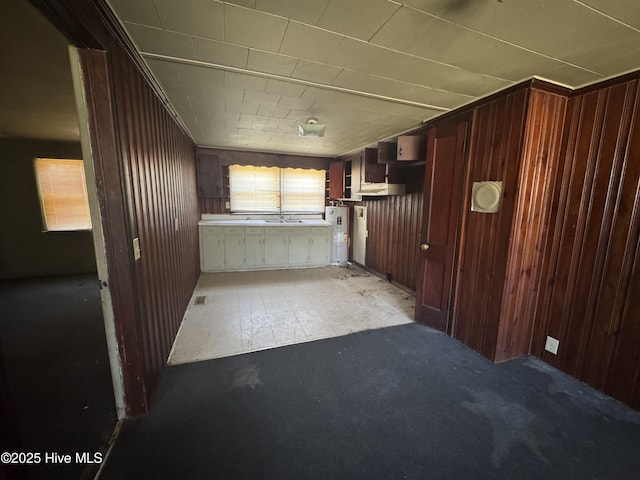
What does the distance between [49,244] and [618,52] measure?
7.05 meters

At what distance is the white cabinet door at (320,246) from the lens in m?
5.50

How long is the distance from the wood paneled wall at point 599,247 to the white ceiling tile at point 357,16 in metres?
1.86

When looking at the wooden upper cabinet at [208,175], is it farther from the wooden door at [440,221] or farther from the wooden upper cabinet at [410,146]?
the wooden door at [440,221]

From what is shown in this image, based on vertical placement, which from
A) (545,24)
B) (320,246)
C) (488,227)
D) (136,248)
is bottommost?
(320,246)

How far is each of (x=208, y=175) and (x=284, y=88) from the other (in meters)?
3.36

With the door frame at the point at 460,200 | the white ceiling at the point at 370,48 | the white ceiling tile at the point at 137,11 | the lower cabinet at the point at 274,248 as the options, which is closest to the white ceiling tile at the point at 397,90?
the white ceiling at the point at 370,48

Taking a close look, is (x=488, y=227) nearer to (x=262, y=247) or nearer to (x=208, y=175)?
(x=262, y=247)

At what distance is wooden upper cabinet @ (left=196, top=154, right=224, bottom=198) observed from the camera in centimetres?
499

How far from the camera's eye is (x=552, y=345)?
2311mm

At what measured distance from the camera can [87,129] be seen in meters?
1.40

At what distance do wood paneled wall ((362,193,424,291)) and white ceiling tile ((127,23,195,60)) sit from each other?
3150 millimetres

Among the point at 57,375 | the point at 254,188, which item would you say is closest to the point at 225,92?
the point at 57,375

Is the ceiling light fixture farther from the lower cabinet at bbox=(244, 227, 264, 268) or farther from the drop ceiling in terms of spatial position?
the lower cabinet at bbox=(244, 227, 264, 268)

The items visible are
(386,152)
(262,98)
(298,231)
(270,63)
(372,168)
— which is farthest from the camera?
(298,231)
